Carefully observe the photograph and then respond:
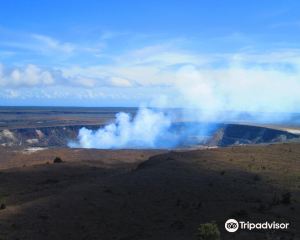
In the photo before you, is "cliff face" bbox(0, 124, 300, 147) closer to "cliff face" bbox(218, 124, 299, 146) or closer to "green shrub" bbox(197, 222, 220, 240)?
"cliff face" bbox(218, 124, 299, 146)

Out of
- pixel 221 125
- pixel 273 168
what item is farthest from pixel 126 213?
pixel 221 125

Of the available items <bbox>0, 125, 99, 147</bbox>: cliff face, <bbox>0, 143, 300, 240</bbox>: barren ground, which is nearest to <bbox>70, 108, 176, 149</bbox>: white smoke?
<bbox>0, 125, 99, 147</bbox>: cliff face

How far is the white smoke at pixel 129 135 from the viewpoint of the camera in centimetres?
13175

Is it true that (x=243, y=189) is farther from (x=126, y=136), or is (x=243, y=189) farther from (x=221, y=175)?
(x=126, y=136)

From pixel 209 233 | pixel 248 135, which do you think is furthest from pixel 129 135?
pixel 209 233

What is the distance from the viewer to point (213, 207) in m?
27.3

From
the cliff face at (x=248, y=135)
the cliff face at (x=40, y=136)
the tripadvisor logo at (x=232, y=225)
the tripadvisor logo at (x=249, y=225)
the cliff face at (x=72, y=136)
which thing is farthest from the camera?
the cliff face at (x=40, y=136)

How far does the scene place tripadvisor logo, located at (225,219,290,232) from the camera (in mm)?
22044

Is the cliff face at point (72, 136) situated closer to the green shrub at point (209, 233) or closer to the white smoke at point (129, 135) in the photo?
the white smoke at point (129, 135)

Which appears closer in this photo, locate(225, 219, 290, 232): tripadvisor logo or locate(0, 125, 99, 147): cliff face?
locate(225, 219, 290, 232): tripadvisor logo

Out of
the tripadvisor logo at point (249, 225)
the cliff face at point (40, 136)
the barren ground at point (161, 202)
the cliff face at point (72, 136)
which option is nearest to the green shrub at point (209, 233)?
the barren ground at point (161, 202)

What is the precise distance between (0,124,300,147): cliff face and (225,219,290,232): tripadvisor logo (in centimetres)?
10269

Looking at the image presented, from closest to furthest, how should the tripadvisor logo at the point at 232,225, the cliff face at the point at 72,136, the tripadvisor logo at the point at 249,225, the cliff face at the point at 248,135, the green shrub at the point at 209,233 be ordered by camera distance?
the green shrub at the point at 209,233 → the tripadvisor logo at the point at 232,225 → the tripadvisor logo at the point at 249,225 → the cliff face at the point at 248,135 → the cliff face at the point at 72,136

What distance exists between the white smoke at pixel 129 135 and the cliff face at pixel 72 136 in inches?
249
